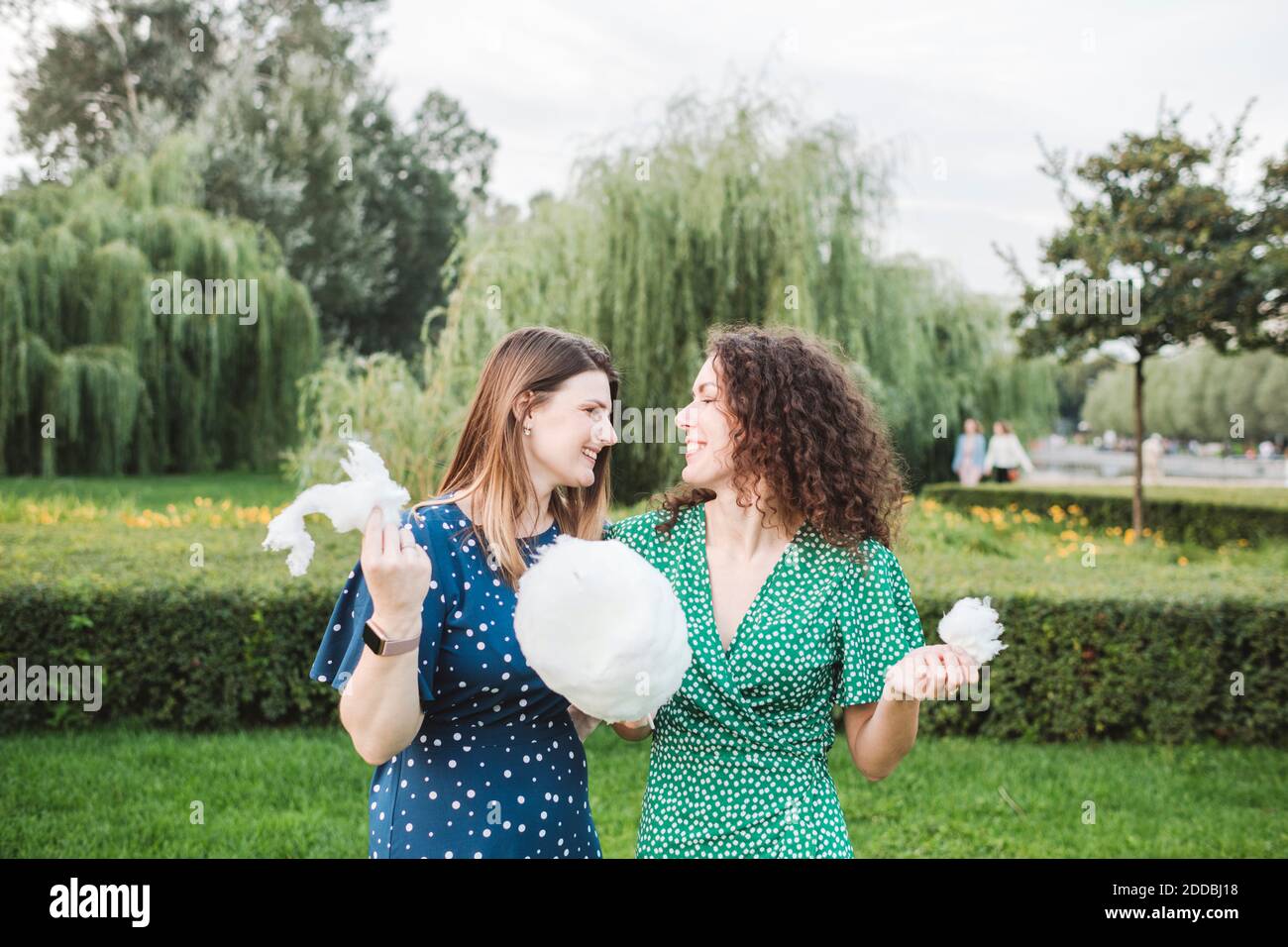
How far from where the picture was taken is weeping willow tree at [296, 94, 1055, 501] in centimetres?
1104

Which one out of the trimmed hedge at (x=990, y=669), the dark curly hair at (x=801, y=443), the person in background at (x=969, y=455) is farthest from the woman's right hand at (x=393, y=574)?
the person in background at (x=969, y=455)

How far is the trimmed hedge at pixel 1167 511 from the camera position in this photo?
44.4ft

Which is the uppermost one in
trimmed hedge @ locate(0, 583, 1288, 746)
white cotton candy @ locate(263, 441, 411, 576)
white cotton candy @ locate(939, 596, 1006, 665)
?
white cotton candy @ locate(263, 441, 411, 576)

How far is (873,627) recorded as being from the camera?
2311 millimetres

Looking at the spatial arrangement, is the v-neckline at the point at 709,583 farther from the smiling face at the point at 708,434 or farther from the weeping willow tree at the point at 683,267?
the weeping willow tree at the point at 683,267

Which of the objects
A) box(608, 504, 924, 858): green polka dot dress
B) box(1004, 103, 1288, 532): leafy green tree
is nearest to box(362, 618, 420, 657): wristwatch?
box(608, 504, 924, 858): green polka dot dress

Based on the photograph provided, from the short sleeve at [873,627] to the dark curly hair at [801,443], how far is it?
66 mm

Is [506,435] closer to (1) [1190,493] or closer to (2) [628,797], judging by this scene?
(2) [628,797]

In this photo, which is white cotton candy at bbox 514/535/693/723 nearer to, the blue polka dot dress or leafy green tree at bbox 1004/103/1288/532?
the blue polka dot dress

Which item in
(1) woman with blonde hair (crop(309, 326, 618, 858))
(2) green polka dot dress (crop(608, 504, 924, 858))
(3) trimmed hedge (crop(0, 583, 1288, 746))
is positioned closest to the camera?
(1) woman with blonde hair (crop(309, 326, 618, 858))
